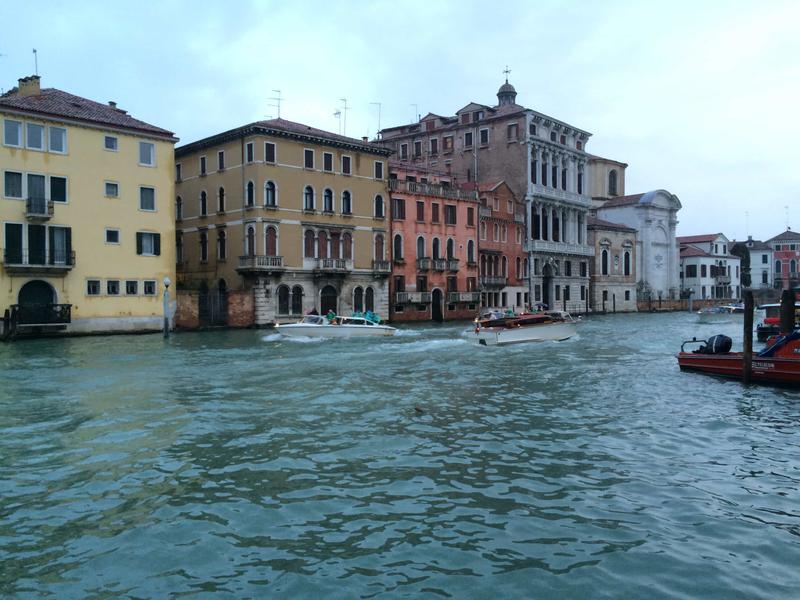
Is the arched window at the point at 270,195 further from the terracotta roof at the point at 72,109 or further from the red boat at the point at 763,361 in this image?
the red boat at the point at 763,361

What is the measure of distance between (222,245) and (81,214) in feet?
29.0

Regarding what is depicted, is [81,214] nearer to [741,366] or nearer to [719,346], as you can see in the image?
[719,346]

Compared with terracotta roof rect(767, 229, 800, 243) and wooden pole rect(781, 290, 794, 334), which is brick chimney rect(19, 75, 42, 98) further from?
terracotta roof rect(767, 229, 800, 243)

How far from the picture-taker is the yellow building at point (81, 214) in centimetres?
2808

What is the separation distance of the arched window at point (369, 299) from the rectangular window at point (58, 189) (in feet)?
54.9

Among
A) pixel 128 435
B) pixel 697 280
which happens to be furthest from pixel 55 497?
pixel 697 280

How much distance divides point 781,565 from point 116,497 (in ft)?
21.7

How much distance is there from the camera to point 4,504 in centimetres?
753

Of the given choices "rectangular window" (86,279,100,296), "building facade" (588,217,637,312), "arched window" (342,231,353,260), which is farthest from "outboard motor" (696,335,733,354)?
"building facade" (588,217,637,312)

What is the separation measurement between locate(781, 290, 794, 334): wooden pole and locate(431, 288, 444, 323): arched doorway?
1098 inches

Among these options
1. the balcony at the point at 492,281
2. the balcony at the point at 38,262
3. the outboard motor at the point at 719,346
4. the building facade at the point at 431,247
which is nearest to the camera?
the outboard motor at the point at 719,346

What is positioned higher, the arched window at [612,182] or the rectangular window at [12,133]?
the arched window at [612,182]

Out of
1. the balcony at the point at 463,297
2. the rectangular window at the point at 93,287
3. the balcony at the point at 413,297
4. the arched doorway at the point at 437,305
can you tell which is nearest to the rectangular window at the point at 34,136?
the rectangular window at the point at 93,287

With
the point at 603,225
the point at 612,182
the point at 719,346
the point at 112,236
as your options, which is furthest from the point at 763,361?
the point at 612,182
